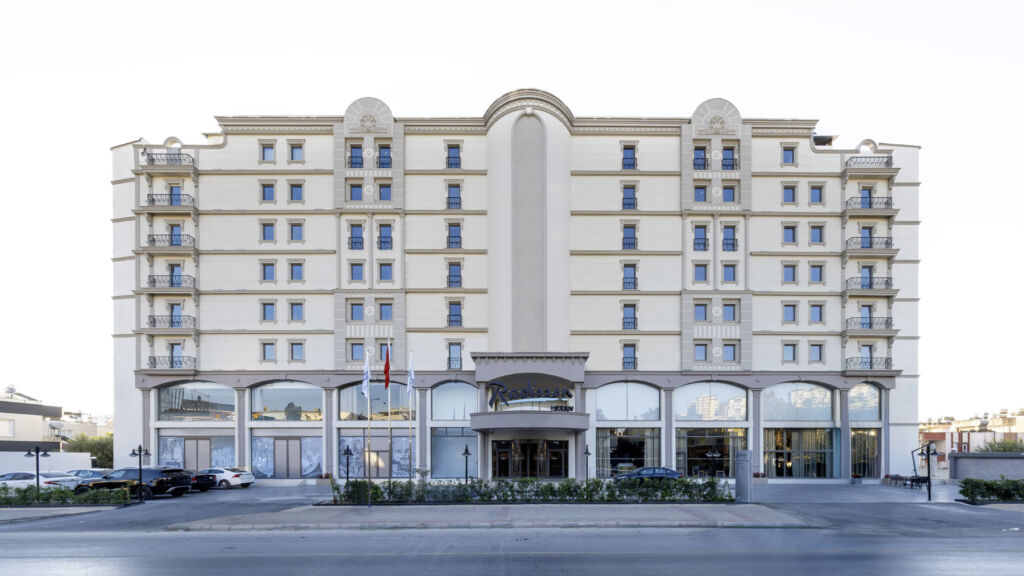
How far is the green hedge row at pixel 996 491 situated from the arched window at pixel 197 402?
144 ft

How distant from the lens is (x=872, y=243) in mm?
47094

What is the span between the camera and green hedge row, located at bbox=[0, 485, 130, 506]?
3119 cm

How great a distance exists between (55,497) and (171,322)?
56.3ft

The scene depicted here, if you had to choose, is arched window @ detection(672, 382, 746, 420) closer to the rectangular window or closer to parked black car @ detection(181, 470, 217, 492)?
the rectangular window

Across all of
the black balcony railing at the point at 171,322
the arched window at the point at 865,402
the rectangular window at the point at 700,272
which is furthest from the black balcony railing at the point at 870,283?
the black balcony railing at the point at 171,322

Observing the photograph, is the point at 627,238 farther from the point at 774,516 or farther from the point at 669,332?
the point at 774,516

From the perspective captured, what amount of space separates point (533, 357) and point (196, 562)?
2864cm

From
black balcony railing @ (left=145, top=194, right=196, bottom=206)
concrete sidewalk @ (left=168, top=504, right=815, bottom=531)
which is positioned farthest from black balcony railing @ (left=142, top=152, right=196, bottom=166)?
concrete sidewalk @ (left=168, top=504, right=815, bottom=531)

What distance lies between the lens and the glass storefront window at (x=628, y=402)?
4662cm

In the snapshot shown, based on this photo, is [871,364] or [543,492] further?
[871,364]

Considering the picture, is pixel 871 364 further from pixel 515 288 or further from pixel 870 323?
pixel 515 288

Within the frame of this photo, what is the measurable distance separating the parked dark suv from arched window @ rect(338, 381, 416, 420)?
11.6 m

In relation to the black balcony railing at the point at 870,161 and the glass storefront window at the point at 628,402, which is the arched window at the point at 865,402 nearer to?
the glass storefront window at the point at 628,402

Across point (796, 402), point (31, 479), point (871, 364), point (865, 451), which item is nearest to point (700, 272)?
point (796, 402)
